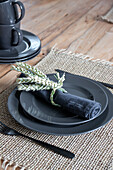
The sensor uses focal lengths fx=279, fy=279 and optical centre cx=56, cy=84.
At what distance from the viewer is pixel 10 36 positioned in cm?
108

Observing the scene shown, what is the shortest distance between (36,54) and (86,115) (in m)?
0.51

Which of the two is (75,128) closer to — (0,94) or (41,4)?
(0,94)

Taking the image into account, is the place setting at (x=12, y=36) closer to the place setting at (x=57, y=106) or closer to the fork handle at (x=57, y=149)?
the place setting at (x=57, y=106)

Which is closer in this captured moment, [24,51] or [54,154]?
[54,154]

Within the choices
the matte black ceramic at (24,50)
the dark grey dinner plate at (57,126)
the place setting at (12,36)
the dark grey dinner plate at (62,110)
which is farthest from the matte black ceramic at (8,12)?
the dark grey dinner plate at (57,126)

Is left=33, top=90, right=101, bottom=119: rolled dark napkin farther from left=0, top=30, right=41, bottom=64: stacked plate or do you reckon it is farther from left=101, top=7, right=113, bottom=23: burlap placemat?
left=101, top=7, right=113, bottom=23: burlap placemat

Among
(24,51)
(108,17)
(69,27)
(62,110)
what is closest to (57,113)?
(62,110)

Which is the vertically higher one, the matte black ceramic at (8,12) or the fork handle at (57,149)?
the matte black ceramic at (8,12)

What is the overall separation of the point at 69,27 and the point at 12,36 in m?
0.42

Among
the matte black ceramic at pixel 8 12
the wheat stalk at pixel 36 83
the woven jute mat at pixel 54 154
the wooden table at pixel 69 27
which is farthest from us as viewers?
the wooden table at pixel 69 27

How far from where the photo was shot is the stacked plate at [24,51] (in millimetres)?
1056

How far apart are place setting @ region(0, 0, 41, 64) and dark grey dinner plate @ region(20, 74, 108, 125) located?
0.24 metres

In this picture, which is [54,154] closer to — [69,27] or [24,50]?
[24,50]

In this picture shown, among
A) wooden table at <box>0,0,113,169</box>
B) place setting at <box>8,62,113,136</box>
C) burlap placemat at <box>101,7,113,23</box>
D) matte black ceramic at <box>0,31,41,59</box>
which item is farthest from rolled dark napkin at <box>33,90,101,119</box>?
burlap placemat at <box>101,7,113,23</box>
